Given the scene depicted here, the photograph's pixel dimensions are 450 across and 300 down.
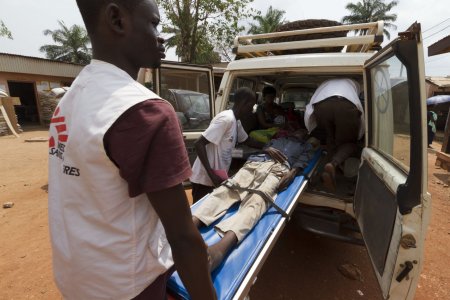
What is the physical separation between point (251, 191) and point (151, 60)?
1.68 metres

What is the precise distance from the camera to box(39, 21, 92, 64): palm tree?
90.3 ft

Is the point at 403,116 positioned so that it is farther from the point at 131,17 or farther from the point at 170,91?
the point at 170,91

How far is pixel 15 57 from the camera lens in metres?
14.0

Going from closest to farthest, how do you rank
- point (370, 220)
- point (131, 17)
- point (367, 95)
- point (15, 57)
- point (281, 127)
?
point (131, 17) < point (370, 220) < point (367, 95) < point (281, 127) < point (15, 57)

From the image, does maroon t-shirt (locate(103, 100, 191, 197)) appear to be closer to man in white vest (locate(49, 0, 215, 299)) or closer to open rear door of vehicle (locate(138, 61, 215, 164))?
man in white vest (locate(49, 0, 215, 299))

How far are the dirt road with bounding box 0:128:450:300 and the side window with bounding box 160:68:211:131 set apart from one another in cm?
196

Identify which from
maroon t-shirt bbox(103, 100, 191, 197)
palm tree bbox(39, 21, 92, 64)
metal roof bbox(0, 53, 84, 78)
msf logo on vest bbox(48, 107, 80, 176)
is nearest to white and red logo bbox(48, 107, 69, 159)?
msf logo on vest bbox(48, 107, 80, 176)

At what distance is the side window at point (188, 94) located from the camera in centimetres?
340

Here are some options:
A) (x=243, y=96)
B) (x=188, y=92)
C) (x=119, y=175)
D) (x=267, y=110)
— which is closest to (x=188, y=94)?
(x=188, y=92)

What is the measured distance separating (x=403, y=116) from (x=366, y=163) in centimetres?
72

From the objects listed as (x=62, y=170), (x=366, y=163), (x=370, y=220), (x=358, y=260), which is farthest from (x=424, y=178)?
(x=358, y=260)

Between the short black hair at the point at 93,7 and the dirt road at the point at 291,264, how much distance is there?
2548 mm

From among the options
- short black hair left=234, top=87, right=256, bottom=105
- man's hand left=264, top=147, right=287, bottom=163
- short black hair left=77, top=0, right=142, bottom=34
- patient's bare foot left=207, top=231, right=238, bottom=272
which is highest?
short black hair left=77, top=0, right=142, bottom=34

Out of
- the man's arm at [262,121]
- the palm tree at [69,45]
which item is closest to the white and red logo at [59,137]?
the man's arm at [262,121]
